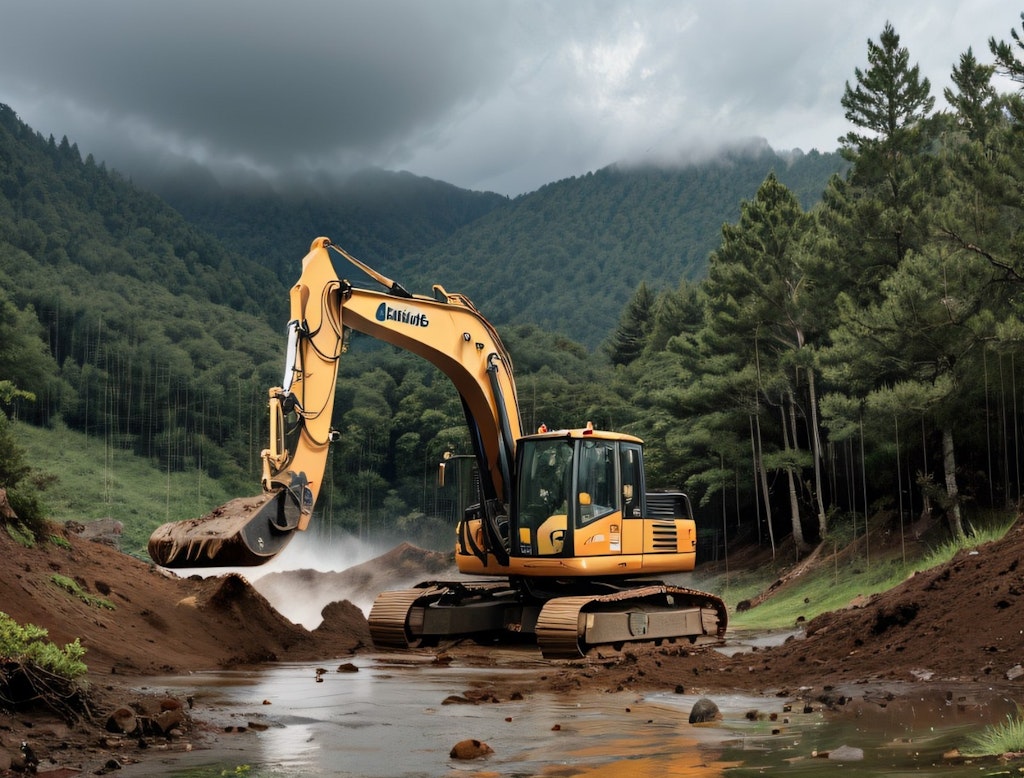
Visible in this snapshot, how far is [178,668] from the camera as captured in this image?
46.9 feet

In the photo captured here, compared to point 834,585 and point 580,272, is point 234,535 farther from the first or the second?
point 580,272

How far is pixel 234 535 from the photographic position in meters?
13.0

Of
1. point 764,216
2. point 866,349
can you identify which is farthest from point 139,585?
point 764,216

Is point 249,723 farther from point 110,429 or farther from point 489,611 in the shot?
point 110,429

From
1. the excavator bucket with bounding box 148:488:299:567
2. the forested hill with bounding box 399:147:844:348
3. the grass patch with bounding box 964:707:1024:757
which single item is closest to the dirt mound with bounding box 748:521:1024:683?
the grass patch with bounding box 964:707:1024:757

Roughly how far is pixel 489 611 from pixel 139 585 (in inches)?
225

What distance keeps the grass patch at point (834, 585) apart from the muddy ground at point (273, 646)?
26.6 ft

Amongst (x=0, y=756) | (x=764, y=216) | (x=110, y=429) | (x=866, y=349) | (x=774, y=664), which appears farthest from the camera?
(x=110, y=429)

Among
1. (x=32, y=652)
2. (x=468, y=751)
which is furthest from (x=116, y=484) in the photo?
(x=468, y=751)

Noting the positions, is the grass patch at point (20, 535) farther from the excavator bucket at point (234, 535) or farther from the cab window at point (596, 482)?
the cab window at point (596, 482)

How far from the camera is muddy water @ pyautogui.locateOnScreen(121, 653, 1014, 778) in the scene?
297 inches

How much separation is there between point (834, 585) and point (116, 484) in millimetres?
66300

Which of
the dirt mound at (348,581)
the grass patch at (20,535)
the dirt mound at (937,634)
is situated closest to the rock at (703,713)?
the dirt mound at (937,634)

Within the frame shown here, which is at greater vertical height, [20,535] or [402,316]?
[402,316]
